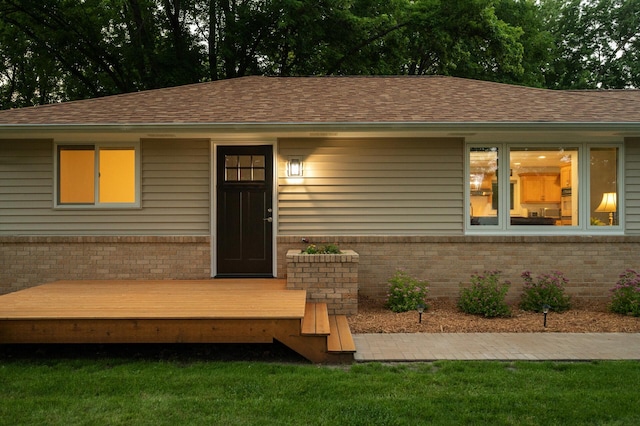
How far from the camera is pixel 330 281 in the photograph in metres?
5.98

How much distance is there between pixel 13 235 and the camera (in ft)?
23.1

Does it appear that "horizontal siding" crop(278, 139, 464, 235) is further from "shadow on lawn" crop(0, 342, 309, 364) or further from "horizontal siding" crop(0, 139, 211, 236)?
"shadow on lawn" crop(0, 342, 309, 364)

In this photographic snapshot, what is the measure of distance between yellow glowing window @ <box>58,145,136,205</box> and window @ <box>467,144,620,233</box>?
5.23 metres

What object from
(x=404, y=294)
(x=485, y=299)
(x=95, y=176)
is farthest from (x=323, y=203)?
(x=95, y=176)

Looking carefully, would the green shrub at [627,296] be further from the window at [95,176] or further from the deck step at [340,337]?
the window at [95,176]

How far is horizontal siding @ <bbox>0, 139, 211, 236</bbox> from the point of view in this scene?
7074 millimetres

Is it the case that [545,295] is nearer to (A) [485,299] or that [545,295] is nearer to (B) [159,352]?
(A) [485,299]

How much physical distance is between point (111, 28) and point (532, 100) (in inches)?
605

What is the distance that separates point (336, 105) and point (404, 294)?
3.20m

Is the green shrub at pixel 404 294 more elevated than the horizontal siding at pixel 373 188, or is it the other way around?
the horizontal siding at pixel 373 188

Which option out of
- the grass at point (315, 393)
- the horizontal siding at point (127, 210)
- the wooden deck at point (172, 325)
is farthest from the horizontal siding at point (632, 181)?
the horizontal siding at point (127, 210)

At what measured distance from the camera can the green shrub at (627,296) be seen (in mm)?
6227

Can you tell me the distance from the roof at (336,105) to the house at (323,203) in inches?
4.5

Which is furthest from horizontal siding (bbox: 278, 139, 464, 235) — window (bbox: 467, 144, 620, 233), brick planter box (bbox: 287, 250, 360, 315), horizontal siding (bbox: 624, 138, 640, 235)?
horizontal siding (bbox: 624, 138, 640, 235)
